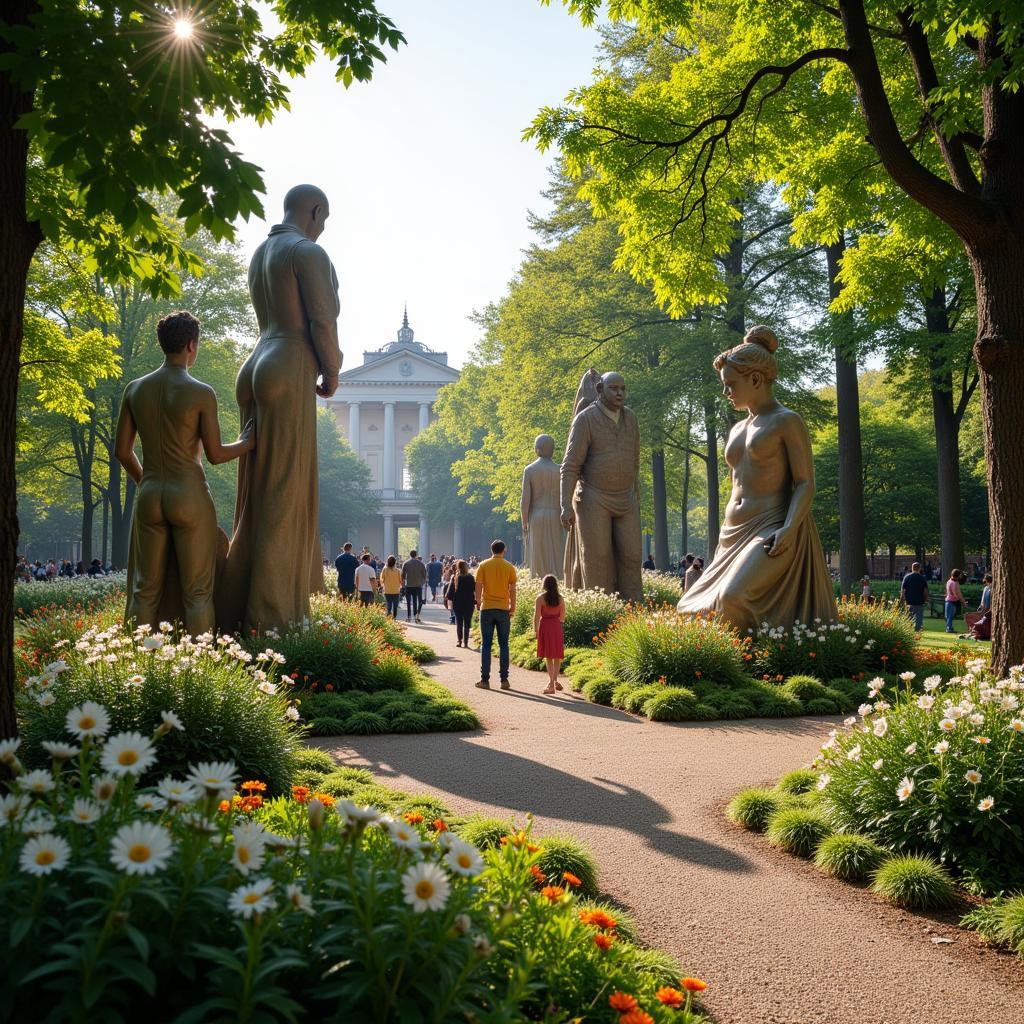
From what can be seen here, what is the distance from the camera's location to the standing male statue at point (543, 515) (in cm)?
2008

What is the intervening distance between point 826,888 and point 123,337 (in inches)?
1146

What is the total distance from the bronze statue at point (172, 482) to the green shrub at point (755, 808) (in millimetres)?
4768

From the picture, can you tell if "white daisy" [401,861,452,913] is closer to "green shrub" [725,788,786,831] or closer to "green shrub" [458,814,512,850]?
"green shrub" [458,814,512,850]

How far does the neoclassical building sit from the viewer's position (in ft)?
258

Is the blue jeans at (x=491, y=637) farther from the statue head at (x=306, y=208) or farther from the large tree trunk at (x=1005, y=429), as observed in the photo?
the large tree trunk at (x=1005, y=429)

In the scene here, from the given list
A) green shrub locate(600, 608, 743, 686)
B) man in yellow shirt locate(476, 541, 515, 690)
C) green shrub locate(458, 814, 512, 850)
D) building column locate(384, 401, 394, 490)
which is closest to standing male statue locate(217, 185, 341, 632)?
man in yellow shirt locate(476, 541, 515, 690)

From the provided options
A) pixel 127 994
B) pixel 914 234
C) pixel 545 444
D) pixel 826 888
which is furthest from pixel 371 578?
pixel 127 994

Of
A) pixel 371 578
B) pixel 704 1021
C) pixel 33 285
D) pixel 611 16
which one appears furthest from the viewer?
pixel 371 578

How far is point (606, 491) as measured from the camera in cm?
1461

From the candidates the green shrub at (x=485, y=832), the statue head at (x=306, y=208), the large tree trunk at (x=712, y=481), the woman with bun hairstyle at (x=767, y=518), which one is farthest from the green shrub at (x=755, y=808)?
the large tree trunk at (x=712, y=481)

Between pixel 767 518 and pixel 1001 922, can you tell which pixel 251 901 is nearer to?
pixel 1001 922

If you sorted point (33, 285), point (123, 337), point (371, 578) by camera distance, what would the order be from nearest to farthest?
point (33, 285), point (371, 578), point (123, 337)

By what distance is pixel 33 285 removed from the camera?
56.4 ft

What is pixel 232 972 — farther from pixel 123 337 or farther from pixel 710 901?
pixel 123 337
